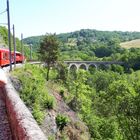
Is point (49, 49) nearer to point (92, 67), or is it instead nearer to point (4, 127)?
point (4, 127)

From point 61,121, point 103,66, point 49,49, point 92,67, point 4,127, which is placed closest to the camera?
point 4,127

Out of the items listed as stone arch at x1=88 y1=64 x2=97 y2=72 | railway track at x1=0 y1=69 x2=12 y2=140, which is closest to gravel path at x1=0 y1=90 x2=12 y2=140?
railway track at x1=0 y1=69 x2=12 y2=140

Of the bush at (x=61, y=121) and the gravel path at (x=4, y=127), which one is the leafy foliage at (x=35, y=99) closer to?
the bush at (x=61, y=121)

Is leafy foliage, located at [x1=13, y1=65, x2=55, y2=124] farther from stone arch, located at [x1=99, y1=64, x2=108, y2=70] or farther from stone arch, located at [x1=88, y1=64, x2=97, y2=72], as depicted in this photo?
stone arch, located at [x1=99, y1=64, x2=108, y2=70]

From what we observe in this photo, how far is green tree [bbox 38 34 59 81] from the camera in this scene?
46900mm

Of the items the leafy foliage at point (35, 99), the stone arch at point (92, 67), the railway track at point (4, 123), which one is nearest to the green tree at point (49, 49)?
the leafy foliage at point (35, 99)

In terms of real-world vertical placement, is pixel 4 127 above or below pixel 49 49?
below

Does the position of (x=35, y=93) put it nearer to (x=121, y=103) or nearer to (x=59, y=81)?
(x=121, y=103)

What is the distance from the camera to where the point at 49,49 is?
4728cm

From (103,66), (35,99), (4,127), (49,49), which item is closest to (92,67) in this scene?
(103,66)

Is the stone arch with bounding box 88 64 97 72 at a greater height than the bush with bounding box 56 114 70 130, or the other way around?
the bush with bounding box 56 114 70 130

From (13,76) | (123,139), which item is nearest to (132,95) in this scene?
(123,139)

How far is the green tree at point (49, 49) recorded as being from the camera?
4690cm

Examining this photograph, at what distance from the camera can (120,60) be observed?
491 feet
